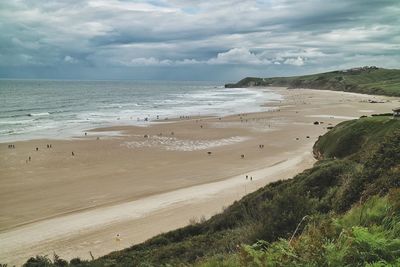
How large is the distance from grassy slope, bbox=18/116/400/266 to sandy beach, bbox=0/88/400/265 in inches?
149

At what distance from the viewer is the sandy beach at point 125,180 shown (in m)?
17.5

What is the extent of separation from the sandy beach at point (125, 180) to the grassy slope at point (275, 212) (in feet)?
12.4

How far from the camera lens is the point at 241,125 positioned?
174ft

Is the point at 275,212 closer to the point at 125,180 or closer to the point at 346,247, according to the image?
the point at 346,247

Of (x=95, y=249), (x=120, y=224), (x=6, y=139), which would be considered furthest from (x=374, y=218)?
(x=6, y=139)

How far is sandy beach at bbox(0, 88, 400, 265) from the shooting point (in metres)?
17.5

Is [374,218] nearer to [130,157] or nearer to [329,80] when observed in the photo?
[130,157]

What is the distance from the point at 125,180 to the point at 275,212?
18.4m

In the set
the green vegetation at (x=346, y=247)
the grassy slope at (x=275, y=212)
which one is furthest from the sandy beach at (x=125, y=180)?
the green vegetation at (x=346, y=247)

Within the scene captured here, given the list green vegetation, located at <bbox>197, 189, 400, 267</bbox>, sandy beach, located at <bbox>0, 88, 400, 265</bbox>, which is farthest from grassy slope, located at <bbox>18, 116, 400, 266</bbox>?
sandy beach, located at <bbox>0, 88, 400, 265</bbox>

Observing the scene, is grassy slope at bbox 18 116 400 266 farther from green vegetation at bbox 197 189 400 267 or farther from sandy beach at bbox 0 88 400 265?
sandy beach at bbox 0 88 400 265

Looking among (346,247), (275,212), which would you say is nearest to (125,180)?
(275,212)

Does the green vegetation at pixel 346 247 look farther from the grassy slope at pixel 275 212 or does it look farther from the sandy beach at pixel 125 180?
the sandy beach at pixel 125 180

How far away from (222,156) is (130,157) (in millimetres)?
7976
